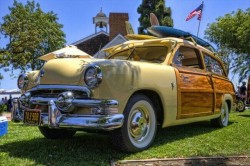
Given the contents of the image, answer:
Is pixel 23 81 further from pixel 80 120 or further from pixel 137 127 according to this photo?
pixel 137 127

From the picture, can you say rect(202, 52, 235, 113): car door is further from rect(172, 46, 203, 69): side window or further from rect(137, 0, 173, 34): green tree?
rect(137, 0, 173, 34): green tree

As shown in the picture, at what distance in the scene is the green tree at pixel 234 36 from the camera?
27.0m

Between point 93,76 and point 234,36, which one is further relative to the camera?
point 234,36

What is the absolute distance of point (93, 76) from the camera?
4316 mm

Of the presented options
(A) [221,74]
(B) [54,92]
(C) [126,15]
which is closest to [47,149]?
(B) [54,92]

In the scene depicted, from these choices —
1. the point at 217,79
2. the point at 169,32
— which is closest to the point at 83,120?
the point at 169,32

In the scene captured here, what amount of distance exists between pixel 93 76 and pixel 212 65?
370cm

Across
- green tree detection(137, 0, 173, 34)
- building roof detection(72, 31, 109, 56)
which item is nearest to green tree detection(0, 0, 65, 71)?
building roof detection(72, 31, 109, 56)

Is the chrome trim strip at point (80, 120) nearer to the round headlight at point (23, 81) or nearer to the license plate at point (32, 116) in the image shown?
the license plate at point (32, 116)

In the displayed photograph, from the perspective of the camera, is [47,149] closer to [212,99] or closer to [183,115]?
[183,115]

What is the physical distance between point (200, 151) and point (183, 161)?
666 millimetres

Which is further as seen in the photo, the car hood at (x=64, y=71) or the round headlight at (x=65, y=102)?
the car hood at (x=64, y=71)

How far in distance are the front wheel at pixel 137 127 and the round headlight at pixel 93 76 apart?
0.53 meters

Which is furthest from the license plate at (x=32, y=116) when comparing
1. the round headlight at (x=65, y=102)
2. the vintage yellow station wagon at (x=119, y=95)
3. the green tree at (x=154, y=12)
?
the green tree at (x=154, y=12)
